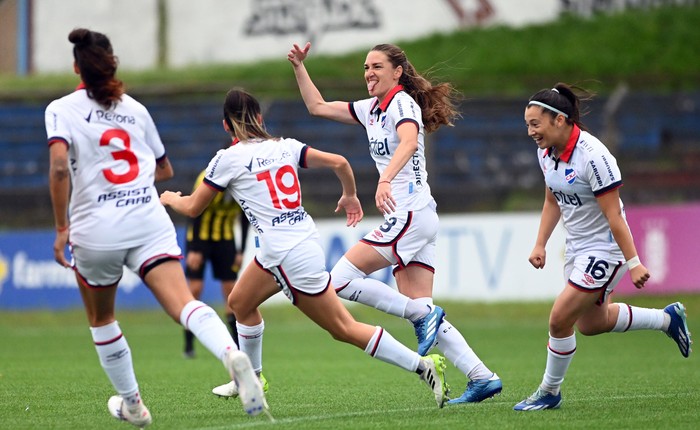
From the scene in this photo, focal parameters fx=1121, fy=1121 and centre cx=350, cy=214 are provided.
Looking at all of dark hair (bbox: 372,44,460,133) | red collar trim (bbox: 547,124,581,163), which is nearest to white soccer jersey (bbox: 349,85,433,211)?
dark hair (bbox: 372,44,460,133)

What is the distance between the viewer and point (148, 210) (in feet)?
20.2

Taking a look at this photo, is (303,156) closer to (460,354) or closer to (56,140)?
(56,140)

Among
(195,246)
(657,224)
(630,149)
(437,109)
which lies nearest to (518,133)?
(630,149)

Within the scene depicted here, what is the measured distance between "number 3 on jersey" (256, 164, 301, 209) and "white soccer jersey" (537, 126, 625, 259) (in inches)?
67.0

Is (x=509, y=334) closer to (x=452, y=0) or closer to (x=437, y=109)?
(x=437, y=109)

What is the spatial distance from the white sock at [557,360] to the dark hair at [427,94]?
1.70 meters

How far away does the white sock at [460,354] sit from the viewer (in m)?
7.62

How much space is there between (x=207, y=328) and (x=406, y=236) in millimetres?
2001

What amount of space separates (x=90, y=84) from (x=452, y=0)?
21.5m

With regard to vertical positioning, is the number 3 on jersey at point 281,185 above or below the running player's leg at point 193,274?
above

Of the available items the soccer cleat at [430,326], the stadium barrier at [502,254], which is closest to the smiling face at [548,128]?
the soccer cleat at [430,326]

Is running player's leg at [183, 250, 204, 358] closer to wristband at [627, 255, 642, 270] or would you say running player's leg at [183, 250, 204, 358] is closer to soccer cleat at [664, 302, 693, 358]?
soccer cleat at [664, 302, 693, 358]

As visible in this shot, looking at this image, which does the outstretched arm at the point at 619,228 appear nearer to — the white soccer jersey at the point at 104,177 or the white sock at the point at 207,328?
the white sock at the point at 207,328

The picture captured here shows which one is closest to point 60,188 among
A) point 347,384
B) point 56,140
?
point 56,140
